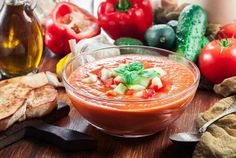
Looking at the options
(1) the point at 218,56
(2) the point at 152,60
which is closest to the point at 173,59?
(2) the point at 152,60

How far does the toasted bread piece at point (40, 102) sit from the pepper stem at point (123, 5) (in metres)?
0.72

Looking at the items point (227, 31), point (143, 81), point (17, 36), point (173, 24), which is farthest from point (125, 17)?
point (143, 81)

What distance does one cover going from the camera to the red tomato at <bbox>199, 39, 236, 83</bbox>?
1693mm

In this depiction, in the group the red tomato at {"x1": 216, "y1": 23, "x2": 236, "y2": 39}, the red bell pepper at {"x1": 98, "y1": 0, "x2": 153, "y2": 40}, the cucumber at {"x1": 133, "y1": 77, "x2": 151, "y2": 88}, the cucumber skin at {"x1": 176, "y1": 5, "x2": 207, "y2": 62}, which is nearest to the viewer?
the cucumber at {"x1": 133, "y1": 77, "x2": 151, "y2": 88}

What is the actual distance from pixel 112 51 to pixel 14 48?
369mm

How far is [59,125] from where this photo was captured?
1.50m

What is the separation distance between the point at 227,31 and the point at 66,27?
67 cm

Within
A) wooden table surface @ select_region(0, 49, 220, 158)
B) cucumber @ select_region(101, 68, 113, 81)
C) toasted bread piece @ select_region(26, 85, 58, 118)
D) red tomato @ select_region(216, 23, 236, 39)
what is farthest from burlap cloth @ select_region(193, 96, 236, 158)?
red tomato @ select_region(216, 23, 236, 39)

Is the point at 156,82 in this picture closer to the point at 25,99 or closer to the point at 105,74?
the point at 105,74

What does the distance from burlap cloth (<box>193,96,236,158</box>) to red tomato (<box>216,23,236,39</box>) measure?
0.61 m

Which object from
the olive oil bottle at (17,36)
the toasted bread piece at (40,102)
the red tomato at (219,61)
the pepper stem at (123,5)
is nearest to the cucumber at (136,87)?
the toasted bread piece at (40,102)

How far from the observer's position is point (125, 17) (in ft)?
6.89

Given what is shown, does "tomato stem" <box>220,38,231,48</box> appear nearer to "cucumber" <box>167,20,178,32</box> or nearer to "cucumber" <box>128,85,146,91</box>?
"cucumber" <box>167,20,178,32</box>

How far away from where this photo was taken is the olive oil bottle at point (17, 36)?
68.8 inches
